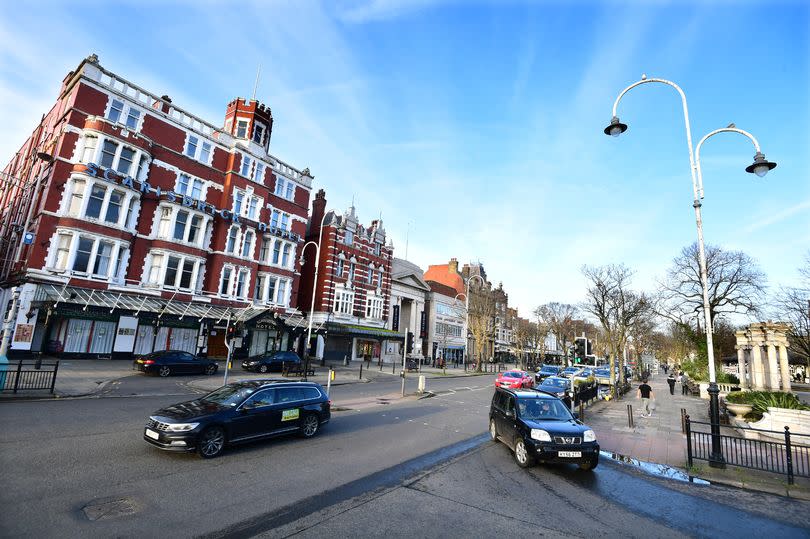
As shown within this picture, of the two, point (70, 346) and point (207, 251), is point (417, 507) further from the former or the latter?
point (207, 251)

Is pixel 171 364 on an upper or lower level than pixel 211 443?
upper

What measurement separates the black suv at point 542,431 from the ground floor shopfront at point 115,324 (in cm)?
1914

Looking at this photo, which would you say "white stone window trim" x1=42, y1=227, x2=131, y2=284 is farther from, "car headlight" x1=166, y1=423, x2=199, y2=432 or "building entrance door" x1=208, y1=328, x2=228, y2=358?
"car headlight" x1=166, y1=423, x2=199, y2=432

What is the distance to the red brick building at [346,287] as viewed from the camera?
41.7 metres

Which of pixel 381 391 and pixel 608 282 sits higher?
pixel 608 282

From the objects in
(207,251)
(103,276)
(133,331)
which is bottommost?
(133,331)

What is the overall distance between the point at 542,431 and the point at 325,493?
5.18 metres

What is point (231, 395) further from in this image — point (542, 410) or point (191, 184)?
point (191, 184)

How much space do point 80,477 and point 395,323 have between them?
1727 inches

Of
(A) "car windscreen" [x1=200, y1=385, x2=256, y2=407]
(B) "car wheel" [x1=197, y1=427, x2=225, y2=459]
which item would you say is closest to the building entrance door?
(A) "car windscreen" [x1=200, y1=385, x2=256, y2=407]

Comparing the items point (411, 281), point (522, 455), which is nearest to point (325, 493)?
point (522, 455)

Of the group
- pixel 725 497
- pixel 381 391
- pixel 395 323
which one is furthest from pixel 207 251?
pixel 725 497

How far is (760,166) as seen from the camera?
1073cm

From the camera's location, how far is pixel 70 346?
24516 mm
